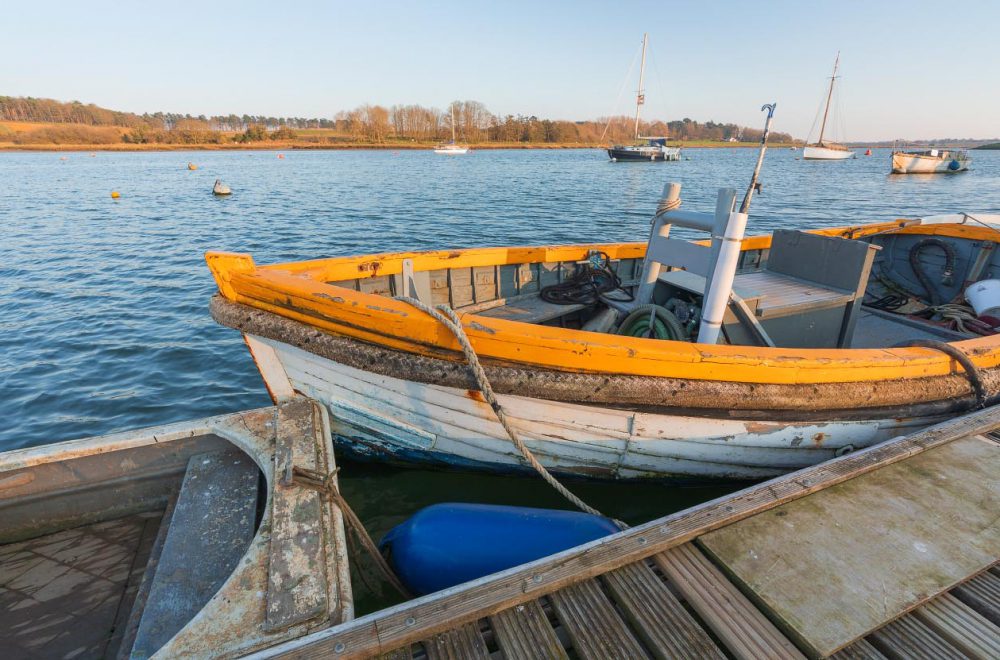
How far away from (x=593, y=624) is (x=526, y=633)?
0.30 metres

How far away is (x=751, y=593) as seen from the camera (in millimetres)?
2107

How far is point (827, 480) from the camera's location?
109 inches

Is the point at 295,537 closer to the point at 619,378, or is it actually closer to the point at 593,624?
the point at 593,624

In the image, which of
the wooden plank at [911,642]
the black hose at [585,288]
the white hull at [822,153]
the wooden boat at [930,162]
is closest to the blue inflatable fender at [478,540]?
the wooden plank at [911,642]

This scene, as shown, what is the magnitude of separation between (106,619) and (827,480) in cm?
440

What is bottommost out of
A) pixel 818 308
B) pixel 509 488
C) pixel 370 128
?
pixel 509 488

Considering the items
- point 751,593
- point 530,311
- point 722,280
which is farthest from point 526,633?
point 530,311

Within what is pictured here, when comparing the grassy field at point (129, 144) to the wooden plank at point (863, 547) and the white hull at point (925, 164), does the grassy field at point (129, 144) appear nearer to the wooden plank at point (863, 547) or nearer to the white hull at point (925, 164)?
the white hull at point (925, 164)

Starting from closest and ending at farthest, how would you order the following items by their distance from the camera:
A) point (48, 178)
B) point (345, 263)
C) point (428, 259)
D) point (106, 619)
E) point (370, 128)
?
point (106, 619) < point (345, 263) < point (428, 259) < point (48, 178) < point (370, 128)

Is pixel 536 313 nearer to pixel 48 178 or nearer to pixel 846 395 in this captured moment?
pixel 846 395

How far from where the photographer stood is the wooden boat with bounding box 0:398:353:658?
2.19 m

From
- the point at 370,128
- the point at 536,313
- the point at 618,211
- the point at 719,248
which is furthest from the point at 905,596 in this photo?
the point at 370,128

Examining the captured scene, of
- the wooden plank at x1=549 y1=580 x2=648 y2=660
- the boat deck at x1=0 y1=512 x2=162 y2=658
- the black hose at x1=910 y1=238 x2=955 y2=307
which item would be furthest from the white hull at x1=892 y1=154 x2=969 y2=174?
the boat deck at x1=0 y1=512 x2=162 y2=658

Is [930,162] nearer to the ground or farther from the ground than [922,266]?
farther from the ground
